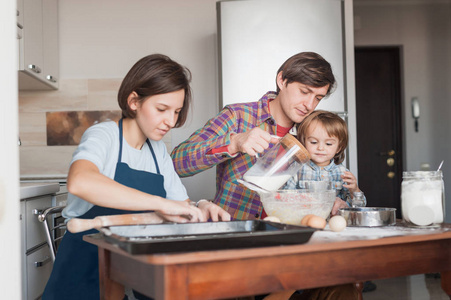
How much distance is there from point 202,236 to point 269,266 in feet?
0.49

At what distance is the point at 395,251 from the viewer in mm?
1157

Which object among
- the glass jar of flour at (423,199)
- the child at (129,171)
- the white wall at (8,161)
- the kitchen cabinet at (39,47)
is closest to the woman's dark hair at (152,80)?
the child at (129,171)

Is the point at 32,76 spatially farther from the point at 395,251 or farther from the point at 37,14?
the point at 395,251

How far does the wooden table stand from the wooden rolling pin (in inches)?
1.4

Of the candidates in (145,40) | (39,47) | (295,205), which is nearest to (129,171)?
(295,205)

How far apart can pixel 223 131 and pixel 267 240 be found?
0.94 meters

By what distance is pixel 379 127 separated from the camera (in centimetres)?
534

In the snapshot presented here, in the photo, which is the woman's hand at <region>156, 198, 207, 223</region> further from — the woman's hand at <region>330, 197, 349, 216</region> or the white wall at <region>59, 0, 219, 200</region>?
the white wall at <region>59, 0, 219, 200</region>

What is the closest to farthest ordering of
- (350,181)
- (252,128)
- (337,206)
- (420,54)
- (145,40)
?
1. (337,206)
2. (350,181)
3. (252,128)
4. (145,40)
5. (420,54)

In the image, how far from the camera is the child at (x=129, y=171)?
1.25 metres

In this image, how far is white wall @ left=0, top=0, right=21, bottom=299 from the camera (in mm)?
880

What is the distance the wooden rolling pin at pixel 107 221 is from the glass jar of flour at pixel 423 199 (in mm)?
661

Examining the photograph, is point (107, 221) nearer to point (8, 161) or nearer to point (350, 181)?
point (8, 161)

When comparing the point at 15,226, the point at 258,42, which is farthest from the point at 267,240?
the point at 258,42
